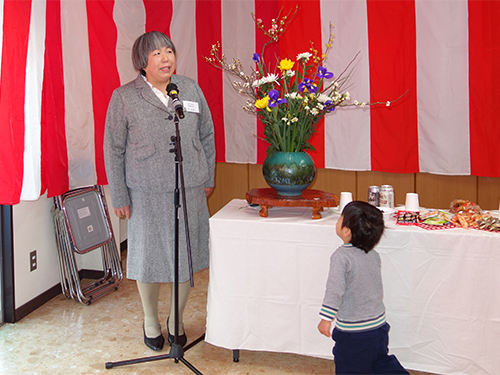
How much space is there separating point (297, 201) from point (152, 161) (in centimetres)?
71

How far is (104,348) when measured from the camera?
236cm

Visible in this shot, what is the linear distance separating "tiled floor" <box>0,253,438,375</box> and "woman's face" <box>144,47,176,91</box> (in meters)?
1.38

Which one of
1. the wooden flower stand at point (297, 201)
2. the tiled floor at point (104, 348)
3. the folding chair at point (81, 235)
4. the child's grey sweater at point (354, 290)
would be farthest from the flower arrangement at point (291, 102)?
the folding chair at point (81, 235)

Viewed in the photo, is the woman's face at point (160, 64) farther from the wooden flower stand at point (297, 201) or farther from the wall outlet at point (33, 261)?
the wall outlet at point (33, 261)

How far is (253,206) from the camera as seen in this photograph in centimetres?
229

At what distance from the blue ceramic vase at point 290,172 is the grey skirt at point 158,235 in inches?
16.7

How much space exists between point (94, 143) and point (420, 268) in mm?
2043

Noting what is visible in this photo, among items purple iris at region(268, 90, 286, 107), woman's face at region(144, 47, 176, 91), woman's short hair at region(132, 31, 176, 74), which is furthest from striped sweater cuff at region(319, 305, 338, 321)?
woman's short hair at region(132, 31, 176, 74)

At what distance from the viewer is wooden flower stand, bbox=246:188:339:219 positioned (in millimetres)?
2020

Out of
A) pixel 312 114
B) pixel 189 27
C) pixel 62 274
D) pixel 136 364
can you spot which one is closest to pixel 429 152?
pixel 312 114

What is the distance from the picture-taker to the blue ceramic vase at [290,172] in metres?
2.06

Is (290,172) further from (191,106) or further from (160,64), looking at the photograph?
(160,64)

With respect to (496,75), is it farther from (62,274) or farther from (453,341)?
(62,274)

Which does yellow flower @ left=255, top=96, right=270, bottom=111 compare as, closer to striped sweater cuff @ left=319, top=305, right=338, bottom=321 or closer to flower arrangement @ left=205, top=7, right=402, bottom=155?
flower arrangement @ left=205, top=7, right=402, bottom=155
